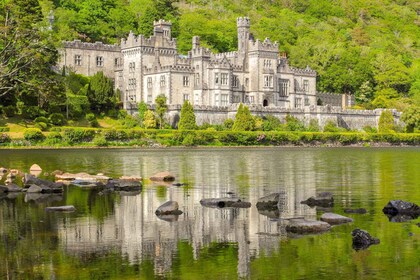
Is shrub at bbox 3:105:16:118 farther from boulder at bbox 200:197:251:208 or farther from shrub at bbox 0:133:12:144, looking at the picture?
boulder at bbox 200:197:251:208

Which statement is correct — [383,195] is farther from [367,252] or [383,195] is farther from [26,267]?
[26,267]

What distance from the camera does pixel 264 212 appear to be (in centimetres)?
2722

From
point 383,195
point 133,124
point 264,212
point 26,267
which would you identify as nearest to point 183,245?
point 26,267

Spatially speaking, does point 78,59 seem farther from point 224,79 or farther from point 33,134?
point 33,134

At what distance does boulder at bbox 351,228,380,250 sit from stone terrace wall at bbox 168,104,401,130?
3026 inches

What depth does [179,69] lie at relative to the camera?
4040 inches

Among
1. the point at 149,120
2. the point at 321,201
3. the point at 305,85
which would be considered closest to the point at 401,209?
the point at 321,201

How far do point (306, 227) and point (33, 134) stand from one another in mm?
60722

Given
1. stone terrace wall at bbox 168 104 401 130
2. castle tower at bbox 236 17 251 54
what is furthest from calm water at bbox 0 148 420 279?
castle tower at bbox 236 17 251 54

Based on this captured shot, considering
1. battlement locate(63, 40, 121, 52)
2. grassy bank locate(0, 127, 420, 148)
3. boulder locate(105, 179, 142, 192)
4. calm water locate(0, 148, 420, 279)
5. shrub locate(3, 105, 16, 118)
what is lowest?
calm water locate(0, 148, 420, 279)

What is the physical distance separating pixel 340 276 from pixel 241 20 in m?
98.6

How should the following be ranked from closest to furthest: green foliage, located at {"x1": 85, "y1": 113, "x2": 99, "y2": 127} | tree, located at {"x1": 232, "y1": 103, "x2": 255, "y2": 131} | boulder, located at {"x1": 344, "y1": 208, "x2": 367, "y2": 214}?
boulder, located at {"x1": 344, "y1": 208, "x2": 367, "y2": 214} < green foliage, located at {"x1": 85, "y1": 113, "x2": 99, "y2": 127} < tree, located at {"x1": 232, "y1": 103, "x2": 255, "y2": 131}

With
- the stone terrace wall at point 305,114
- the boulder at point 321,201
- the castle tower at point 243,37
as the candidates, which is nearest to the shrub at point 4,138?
the stone terrace wall at point 305,114

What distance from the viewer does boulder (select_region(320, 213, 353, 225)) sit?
2445cm
